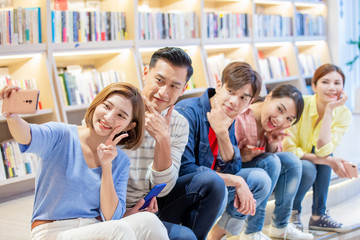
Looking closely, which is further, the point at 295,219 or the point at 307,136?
the point at 307,136

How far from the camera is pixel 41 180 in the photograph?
1829 mm

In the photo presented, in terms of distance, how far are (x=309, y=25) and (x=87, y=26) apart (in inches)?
125

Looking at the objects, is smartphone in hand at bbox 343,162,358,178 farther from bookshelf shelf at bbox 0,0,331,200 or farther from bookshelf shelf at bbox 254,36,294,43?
bookshelf shelf at bbox 254,36,294,43

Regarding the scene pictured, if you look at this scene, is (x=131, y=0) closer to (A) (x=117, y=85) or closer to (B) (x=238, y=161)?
(B) (x=238, y=161)

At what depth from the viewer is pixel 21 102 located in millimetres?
1642

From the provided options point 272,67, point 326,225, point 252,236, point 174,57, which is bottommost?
point 326,225

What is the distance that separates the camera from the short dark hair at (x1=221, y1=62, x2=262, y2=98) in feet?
7.98

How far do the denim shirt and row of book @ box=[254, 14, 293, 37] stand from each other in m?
3.12

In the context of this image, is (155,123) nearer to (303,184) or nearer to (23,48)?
(303,184)

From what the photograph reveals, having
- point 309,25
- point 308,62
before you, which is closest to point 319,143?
point 308,62

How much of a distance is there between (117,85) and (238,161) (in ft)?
2.66

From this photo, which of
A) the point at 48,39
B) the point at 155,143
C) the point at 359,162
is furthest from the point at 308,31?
the point at 155,143

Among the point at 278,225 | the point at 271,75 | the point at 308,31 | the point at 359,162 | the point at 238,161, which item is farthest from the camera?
the point at 308,31

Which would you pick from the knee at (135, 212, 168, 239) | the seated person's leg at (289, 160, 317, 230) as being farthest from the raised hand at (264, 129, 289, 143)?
the knee at (135, 212, 168, 239)
